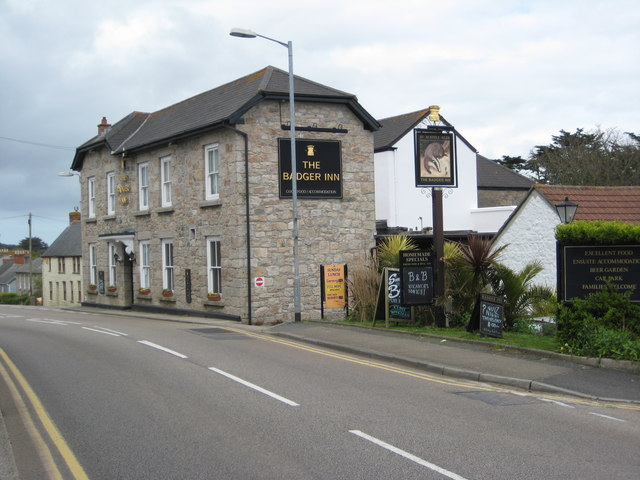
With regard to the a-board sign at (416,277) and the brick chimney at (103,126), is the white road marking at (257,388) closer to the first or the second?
the a-board sign at (416,277)

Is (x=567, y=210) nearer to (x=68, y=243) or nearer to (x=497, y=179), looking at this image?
(x=497, y=179)

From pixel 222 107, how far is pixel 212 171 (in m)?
2.27

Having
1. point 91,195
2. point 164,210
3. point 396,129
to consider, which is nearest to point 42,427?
point 164,210

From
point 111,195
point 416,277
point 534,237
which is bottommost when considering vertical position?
point 416,277

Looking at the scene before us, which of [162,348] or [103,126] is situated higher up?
[103,126]

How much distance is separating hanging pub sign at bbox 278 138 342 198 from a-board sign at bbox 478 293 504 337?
9.92m

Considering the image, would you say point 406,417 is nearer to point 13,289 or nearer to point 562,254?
point 562,254

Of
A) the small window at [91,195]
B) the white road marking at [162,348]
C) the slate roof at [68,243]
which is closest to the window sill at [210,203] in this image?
the white road marking at [162,348]

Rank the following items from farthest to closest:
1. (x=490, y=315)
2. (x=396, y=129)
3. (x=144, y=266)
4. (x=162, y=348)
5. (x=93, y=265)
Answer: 1. (x=396, y=129)
2. (x=93, y=265)
3. (x=144, y=266)
4. (x=162, y=348)
5. (x=490, y=315)

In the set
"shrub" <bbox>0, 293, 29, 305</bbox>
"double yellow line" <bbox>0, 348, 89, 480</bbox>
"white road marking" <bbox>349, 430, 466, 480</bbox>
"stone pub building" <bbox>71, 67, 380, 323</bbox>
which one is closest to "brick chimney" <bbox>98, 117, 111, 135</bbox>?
"stone pub building" <bbox>71, 67, 380, 323</bbox>

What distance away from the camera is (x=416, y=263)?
16359 mm

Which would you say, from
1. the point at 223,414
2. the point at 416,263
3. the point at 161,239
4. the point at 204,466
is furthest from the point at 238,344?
the point at 161,239

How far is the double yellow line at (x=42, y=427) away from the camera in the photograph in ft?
21.8

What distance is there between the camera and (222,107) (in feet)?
79.3
